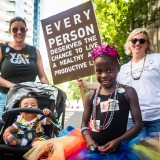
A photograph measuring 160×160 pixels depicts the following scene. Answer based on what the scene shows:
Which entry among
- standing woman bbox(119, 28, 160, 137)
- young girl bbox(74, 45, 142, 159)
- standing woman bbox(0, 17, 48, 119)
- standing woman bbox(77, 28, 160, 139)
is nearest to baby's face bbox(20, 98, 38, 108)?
standing woman bbox(0, 17, 48, 119)

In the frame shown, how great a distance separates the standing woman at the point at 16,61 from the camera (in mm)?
4082

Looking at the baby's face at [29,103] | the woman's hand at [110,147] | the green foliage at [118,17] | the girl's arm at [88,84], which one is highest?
the green foliage at [118,17]

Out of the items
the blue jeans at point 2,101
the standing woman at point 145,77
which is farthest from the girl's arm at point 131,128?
the blue jeans at point 2,101

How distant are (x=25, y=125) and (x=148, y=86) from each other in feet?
4.62

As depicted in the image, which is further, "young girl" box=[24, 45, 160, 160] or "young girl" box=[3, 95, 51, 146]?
"young girl" box=[3, 95, 51, 146]

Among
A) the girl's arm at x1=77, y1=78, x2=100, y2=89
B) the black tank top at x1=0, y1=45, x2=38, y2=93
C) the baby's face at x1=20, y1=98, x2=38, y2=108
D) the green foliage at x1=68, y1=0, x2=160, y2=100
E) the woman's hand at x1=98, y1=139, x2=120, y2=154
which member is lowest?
the woman's hand at x1=98, y1=139, x2=120, y2=154

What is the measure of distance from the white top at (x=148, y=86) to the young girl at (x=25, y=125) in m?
0.99

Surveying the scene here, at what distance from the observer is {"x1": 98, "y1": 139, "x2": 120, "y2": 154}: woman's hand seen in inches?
89.7

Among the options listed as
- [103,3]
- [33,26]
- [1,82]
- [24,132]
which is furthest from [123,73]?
[33,26]

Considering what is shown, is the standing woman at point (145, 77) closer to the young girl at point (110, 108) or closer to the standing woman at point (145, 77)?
the standing woman at point (145, 77)

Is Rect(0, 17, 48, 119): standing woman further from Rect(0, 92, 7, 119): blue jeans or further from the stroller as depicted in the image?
the stroller

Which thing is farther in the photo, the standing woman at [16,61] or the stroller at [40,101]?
the standing woman at [16,61]

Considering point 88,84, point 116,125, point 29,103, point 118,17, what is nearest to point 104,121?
point 116,125

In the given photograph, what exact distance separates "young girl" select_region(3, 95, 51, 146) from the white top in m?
0.99
